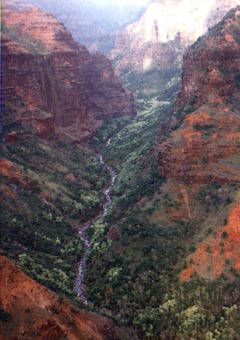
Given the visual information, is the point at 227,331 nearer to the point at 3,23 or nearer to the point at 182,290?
the point at 182,290

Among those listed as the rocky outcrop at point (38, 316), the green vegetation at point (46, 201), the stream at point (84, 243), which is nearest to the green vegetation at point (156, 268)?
the stream at point (84, 243)

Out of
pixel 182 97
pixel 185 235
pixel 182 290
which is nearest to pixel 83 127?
pixel 182 97

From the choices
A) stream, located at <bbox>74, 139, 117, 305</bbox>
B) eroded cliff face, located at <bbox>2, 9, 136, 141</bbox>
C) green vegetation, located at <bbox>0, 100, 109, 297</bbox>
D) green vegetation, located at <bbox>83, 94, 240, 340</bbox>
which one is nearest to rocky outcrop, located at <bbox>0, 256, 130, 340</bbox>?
green vegetation, located at <bbox>83, 94, 240, 340</bbox>

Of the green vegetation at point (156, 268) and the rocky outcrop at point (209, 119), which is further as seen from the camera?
the rocky outcrop at point (209, 119)

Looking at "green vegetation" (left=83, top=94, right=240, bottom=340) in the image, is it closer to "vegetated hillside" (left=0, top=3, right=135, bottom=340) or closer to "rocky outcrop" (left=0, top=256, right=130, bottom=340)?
"vegetated hillside" (left=0, top=3, right=135, bottom=340)

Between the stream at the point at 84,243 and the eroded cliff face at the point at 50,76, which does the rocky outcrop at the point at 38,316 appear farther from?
the eroded cliff face at the point at 50,76

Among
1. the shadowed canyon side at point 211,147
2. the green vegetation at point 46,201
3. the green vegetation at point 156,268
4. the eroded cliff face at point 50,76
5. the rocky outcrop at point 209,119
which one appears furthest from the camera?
the eroded cliff face at point 50,76
